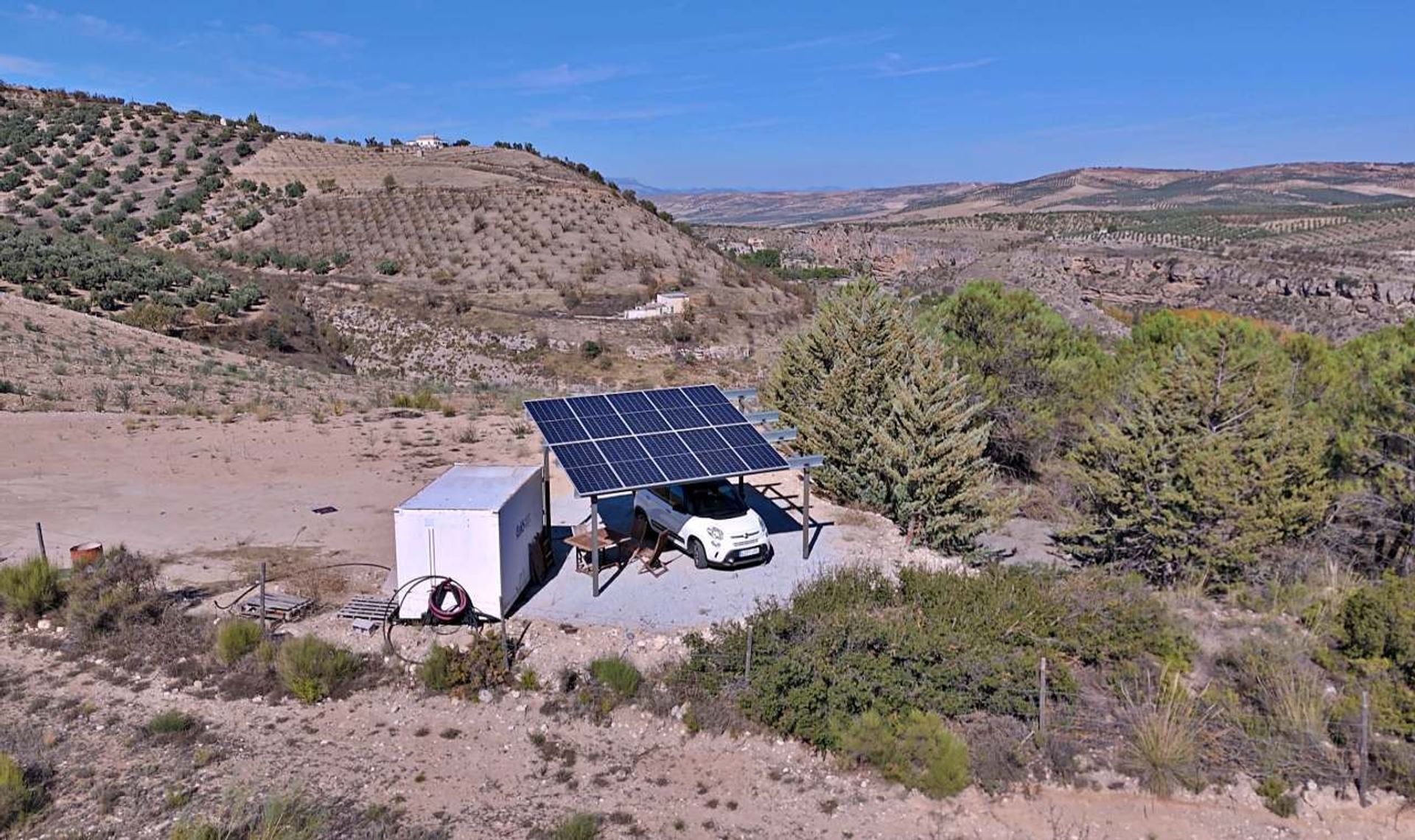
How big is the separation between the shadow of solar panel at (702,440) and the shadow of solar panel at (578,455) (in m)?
1.50

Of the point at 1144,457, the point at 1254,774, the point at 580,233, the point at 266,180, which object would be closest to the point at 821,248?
the point at 580,233

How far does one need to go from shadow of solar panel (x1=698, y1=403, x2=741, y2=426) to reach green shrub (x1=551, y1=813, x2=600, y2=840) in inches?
299

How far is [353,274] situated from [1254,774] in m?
56.7

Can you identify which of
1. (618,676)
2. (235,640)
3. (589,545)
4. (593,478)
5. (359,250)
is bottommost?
(618,676)

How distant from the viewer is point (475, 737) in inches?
416

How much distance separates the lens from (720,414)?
15.8 m

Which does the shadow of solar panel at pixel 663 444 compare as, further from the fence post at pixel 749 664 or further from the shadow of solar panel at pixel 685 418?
the fence post at pixel 749 664

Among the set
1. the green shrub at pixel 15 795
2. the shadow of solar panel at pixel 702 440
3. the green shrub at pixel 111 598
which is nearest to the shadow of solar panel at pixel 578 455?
the shadow of solar panel at pixel 702 440

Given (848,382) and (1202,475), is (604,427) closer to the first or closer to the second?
(848,382)

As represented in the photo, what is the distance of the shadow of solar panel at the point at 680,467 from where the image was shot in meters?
13.5

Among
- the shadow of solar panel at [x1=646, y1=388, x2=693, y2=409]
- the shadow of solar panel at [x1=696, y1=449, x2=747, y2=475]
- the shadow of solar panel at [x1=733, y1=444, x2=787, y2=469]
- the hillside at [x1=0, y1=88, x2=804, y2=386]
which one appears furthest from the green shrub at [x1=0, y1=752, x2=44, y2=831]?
the hillside at [x1=0, y1=88, x2=804, y2=386]

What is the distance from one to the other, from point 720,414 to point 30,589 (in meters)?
10.7

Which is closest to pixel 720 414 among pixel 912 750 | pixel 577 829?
pixel 912 750

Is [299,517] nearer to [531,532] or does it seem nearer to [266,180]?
[531,532]
